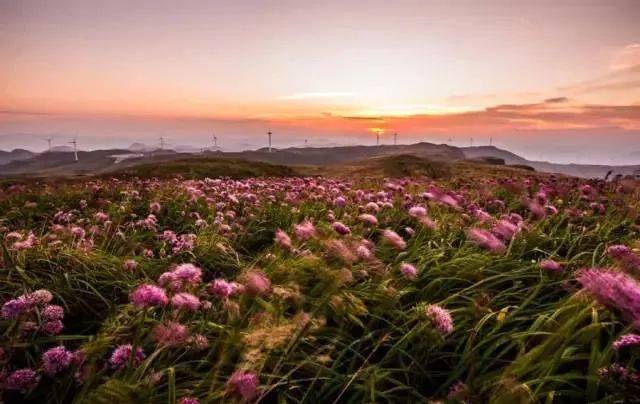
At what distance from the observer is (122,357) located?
269 centimetres

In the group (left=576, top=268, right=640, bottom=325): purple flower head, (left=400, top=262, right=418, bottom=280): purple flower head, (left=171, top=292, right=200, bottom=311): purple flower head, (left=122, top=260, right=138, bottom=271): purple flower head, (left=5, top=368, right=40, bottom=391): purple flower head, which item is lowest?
(left=5, top=368, right=40, bottom=391): purple flower head

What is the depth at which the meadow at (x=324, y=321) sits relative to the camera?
2.50 metres

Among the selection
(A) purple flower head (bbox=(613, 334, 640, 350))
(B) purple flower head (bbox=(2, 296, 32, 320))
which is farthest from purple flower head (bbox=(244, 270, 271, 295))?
(A) purple flower head (bbox=(613, 334, 640, 350))

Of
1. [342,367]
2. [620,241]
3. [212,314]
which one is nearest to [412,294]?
[342,367]

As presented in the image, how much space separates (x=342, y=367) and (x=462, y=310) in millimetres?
1095

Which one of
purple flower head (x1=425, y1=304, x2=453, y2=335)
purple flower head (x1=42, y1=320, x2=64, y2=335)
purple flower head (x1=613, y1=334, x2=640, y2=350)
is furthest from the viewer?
purple flower head (x1=42, y1=320, x2=64, y2=335)

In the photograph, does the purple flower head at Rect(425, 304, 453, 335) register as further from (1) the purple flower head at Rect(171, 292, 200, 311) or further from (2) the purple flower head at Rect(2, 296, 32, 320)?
(2) the purple flower head at Rect(2, 296, 32, 320)

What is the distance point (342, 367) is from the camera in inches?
125

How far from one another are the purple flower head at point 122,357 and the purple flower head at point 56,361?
0.99ft

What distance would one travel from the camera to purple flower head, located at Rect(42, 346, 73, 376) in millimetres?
2688

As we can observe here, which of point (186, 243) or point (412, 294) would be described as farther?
point (186, 243)

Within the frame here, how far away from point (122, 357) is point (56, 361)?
46 cm

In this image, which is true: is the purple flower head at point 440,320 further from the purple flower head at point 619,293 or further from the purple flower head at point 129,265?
the purple flower head at point 129,265

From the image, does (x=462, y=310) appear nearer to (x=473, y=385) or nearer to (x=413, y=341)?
(x=413, y=341)
